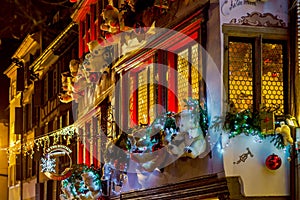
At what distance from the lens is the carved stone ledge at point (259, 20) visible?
50.8ft

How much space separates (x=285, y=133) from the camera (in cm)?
1470

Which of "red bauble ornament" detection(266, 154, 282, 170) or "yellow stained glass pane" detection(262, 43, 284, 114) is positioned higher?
"yellow stained glass pane" detection(262, 43, 284, 114)

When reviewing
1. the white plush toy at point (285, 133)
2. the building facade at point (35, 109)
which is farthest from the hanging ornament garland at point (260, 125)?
the building facade at point (35, 109)

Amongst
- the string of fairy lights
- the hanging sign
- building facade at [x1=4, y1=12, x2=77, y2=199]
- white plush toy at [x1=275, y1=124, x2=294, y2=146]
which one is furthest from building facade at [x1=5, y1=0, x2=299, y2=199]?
building facade at [x1=4, y1=12, x2=77, y2=199]

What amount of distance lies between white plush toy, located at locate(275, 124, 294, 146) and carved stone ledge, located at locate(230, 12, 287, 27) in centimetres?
220

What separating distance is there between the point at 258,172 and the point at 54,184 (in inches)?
895

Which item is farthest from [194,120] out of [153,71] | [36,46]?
[36,46]

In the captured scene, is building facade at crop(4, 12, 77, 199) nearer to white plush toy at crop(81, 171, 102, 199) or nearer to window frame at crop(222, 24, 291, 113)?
white plush toy at crop(81, 171, 102, 199)

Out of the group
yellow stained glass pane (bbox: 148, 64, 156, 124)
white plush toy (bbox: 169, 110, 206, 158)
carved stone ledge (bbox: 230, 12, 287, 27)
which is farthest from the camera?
yellow stained glass pane (bbox: 148, 64, 156, 124)

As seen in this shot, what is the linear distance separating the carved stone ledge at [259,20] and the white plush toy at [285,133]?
220cm

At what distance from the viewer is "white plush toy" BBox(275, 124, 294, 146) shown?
14.7 m

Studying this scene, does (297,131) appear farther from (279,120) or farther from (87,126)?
(87,126)

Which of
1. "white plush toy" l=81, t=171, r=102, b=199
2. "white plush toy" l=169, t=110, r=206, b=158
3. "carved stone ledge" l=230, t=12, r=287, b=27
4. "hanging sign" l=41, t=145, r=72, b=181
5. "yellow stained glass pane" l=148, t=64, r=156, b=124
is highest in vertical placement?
"carved stone ledge" l=230, t=12, r=287, b=27

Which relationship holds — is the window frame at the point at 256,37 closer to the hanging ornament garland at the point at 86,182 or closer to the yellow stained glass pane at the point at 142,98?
the yellow stained glass pane at the point at 142,98
